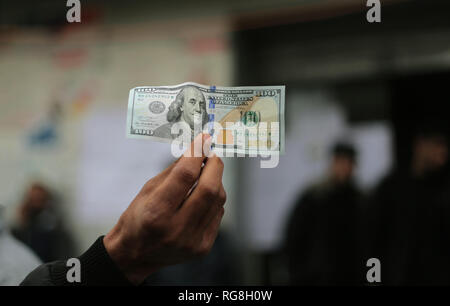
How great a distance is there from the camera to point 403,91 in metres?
3.11

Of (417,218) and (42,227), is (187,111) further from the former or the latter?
(417,218)

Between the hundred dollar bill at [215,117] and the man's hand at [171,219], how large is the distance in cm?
8

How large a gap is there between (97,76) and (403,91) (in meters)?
2.34

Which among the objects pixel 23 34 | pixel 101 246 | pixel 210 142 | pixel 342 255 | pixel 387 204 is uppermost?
pixel 23 34

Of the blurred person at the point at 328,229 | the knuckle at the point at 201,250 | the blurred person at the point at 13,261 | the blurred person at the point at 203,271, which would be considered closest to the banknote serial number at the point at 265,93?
the knuckle at the point at 201,250

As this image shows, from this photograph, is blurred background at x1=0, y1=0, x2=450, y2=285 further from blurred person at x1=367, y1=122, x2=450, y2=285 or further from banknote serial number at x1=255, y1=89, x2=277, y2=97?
banknote serial number at x1=255, y1=89, x2=277, y2=97

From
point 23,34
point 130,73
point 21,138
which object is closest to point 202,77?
point 130,73

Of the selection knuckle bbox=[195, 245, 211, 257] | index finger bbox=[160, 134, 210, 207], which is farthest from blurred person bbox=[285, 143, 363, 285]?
index finger bbox=[160, 134, 210, 207]

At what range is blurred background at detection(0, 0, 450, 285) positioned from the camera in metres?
2.32

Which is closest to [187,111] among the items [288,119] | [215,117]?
[215,117]

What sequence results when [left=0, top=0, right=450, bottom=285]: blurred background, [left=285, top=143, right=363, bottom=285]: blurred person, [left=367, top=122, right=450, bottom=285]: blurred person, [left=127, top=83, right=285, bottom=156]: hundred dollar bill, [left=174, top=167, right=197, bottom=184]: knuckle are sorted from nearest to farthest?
[left=174, top=167, right=197, bottom=184]: knuckle, [left=127, top=83, right=285, bottom=156]: hundred dollar bill, [left=367, top=122, right=450, bottom=285]: blurred person, [left=0, top=0, right=450, bottom=285]: blurred background, [left=285, top=143, right=363, bottom=285]: blurred person

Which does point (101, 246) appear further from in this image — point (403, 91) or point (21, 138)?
point (403, 91)

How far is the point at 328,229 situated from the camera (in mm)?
2844

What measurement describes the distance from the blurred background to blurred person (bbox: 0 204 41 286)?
0.93 metres
